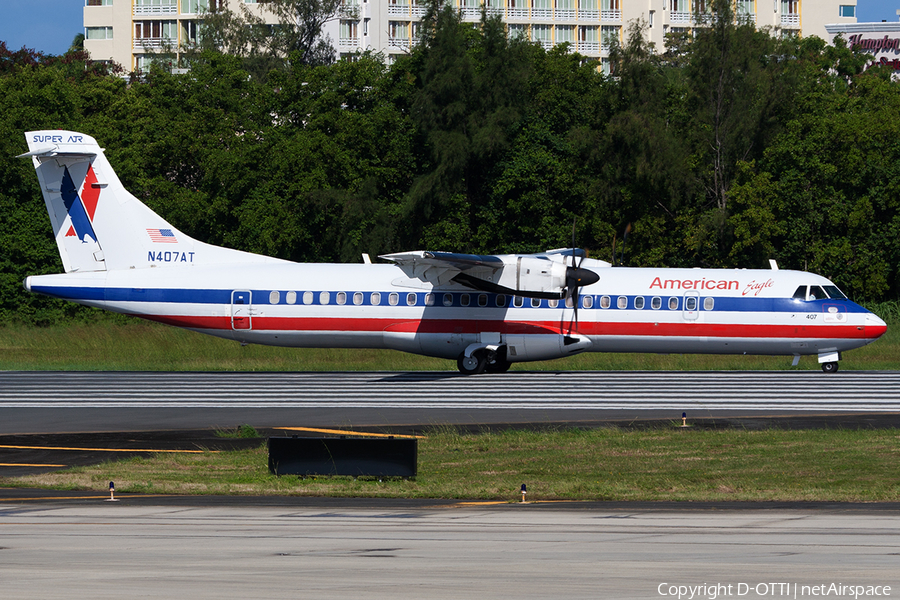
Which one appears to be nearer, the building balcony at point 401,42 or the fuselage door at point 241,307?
the fuselage door at point 241,307

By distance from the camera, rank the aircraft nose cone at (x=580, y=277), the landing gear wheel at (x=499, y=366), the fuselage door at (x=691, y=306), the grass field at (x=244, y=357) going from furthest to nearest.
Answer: the grass field at (x=244, y=357) < the landing gear wheel at (x=499, y=366) < the fuselage door at (x=691, y=306) < the aircraft nose cone at (x=580, y=277)

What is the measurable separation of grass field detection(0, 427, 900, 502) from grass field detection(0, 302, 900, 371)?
16.8 metres

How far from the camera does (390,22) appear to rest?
11306 cm

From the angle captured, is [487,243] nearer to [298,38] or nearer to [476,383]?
[476,383]

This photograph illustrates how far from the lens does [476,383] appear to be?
29.7 metres

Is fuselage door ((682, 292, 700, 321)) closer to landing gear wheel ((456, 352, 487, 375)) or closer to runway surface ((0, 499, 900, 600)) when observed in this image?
landing gear wheel ((456, 352, 487, 375))

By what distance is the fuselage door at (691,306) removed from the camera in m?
Answer: 31.0

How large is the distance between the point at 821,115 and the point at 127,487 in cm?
4503

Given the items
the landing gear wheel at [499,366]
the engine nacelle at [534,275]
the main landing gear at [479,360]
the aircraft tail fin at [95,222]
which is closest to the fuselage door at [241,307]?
the aircraft tail fin at [95,222]

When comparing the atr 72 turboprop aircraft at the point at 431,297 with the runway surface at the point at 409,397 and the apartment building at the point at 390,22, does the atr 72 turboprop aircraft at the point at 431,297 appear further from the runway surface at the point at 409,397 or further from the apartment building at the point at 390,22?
the apartment building at the point at 390,22

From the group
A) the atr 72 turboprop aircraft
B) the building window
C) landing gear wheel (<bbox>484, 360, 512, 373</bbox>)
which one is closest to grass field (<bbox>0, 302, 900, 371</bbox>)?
landing gear wheel (<bbox>484, 360, 512, 373</bbox>)

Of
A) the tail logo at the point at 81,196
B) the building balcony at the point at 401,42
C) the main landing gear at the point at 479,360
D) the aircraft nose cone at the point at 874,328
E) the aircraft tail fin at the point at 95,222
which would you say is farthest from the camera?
the building balcony at the point at 401,42

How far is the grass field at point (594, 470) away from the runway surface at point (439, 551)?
145 cm

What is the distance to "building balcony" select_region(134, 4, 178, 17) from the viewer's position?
112625mm
